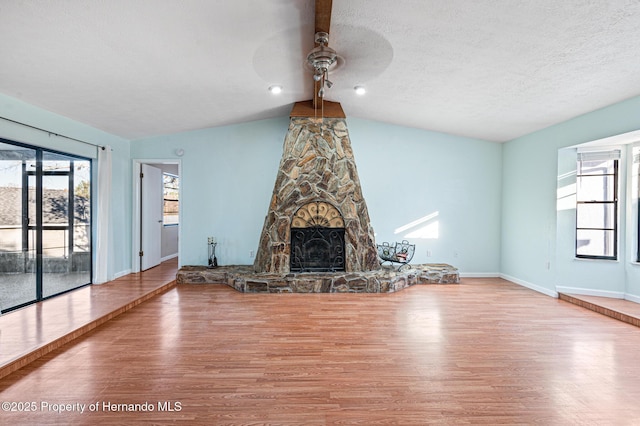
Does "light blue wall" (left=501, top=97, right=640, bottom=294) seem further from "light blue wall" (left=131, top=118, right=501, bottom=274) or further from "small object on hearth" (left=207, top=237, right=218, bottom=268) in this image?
"small object on hearth" (left=207, top=237, right=218, bottom=268)

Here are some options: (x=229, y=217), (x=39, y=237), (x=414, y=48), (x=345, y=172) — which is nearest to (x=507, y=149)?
(x=345, y=172)

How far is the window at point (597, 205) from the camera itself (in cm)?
434

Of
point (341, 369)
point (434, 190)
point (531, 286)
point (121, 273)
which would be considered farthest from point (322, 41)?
point (121, 273)

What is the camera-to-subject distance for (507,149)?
578 cm

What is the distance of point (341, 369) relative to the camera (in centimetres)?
244

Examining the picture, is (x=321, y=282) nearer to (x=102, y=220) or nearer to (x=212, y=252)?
(x=212, y=252)

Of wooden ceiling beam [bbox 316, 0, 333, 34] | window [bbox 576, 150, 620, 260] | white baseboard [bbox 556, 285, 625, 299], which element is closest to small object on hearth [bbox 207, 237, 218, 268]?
wooden ceiling beam [bbox 316, 0, 333, 34]

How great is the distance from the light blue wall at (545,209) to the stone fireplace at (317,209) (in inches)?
103

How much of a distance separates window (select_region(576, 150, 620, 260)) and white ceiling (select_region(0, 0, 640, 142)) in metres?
0.86

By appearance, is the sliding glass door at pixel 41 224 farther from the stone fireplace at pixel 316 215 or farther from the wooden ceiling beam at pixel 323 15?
the wooden ceiling beam at pixel 323 15

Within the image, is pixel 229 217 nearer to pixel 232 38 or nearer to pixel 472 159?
pixel 232 38

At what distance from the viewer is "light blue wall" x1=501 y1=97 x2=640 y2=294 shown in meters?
4.01

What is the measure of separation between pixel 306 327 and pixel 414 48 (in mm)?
3206

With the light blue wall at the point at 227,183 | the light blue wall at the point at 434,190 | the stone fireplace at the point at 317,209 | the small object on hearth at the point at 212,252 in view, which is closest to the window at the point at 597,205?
the light blue wall at the point at 434,190
